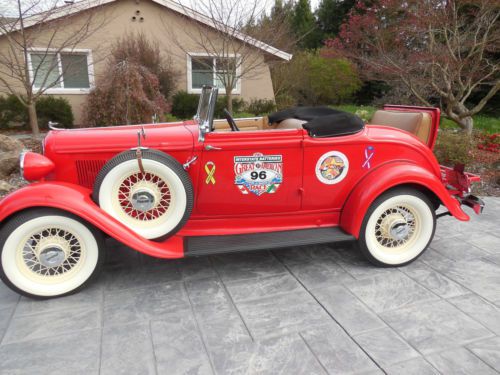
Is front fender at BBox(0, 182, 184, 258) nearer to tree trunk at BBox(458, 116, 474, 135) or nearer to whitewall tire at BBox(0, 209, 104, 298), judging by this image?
whitewall tire at BBox(0, 209, 104, 298)

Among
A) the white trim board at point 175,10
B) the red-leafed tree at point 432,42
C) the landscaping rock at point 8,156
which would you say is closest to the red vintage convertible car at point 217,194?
the landscaping rock at point 8,156

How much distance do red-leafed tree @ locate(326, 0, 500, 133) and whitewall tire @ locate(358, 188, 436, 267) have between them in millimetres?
4983

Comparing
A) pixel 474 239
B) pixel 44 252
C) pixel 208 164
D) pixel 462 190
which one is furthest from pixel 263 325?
pixel 474 239

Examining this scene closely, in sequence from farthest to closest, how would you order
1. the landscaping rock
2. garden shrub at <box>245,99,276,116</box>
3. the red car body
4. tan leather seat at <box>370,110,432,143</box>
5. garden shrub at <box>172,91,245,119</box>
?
garden shrub at <box>245,99,276,116</box>, garden shrub at <box>172,91,245,119</box>, the landscaping rock, tan leather seat at <box>370,110,432,143</box>, the red car body

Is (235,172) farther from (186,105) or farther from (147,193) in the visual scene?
(186,105)

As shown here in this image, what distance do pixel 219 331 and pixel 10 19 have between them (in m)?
8.26

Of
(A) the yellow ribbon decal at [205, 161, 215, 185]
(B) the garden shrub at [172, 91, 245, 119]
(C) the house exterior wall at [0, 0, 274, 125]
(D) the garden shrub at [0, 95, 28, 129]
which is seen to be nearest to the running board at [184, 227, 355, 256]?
(A) the yellow ribbon decal at [205, 161, 215, 185]

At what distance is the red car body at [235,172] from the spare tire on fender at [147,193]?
12 cm

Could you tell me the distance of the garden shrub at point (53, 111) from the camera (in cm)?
1098

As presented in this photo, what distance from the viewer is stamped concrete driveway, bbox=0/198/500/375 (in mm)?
2146

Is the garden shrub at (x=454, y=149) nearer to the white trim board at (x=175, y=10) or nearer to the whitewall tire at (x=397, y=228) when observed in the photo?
the whitewall tire at (x=397, y=228)

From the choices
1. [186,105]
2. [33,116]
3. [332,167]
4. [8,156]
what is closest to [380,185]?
[332,167]

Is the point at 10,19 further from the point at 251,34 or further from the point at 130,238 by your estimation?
the point at 130,238

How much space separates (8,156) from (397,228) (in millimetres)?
6002
